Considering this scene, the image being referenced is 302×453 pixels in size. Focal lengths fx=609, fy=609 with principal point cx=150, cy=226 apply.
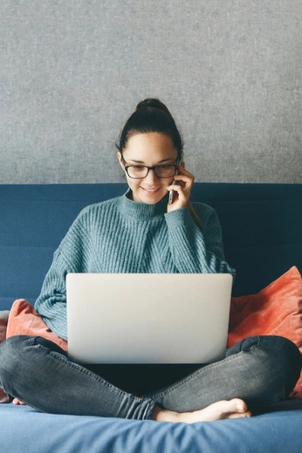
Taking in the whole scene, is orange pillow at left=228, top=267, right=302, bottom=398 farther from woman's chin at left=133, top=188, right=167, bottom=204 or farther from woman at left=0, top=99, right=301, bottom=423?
woman's chin at left=133, top=188, right=167, bottom=204

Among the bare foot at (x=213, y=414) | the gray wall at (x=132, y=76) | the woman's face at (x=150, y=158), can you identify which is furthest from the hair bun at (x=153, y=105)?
the bare foot at (x=213, y=414)

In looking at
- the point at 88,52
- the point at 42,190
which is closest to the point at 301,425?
the point at 42,190

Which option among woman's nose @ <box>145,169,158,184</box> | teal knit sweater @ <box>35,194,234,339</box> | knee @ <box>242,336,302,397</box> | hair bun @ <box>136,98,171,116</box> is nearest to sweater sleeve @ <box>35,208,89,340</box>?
teal knit sweater @ <box>35,194,234,339</box>

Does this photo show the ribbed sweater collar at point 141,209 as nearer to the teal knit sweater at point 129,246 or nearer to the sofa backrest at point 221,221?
the teal knit sweater at point 129,246

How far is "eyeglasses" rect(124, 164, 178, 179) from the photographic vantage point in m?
1.74

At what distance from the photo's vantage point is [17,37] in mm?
2221

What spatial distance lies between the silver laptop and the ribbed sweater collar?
0.53m

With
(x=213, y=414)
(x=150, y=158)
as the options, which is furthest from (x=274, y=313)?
(x=150, y=158)

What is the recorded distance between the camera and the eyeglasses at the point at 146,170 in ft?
5.70

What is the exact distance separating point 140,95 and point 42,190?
53 cm

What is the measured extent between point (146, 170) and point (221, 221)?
0.42m

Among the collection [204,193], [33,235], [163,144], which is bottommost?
[33,235]

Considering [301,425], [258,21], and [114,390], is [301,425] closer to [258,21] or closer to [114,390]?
[114,390]

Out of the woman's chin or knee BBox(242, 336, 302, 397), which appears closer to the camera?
knee BBox(242, 336, 302, 397)
